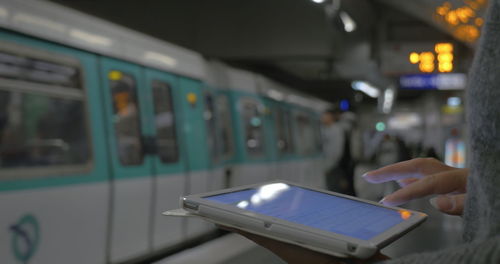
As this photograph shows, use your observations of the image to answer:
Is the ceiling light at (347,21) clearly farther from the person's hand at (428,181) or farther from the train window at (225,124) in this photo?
the person's hand at (428,181)

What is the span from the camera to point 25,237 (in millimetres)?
3857

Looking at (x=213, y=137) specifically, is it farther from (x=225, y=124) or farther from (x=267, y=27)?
(x=267, y=27)

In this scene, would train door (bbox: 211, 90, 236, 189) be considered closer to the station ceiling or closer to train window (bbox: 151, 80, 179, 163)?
train window (bbox: 151, 80, 179, 163)

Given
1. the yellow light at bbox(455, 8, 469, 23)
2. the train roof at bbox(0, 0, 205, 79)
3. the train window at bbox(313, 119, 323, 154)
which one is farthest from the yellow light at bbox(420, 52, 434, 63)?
the train roof at bbox(0, 0, 205, 79)

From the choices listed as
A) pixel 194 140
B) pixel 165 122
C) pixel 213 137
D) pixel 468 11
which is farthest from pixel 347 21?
pixel 165 122

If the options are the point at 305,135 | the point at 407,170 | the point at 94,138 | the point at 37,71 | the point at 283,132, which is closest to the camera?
the point at 407,170

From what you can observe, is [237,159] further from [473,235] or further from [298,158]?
[473,235]

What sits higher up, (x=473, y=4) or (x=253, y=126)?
(x=473, y=4)

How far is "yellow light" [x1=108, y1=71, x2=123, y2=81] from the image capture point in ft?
16.5

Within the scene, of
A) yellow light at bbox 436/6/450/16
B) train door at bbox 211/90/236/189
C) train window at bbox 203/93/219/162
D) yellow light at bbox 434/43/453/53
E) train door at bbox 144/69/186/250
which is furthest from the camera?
yellow light at bbox 434/43/453/53

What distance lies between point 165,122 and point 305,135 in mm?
7304

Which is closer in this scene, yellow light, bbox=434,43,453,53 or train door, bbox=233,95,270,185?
train door, bbox=233,95,270,185

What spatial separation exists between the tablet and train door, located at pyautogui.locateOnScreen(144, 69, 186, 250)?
14.8 ft

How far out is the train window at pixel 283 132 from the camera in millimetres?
10867
